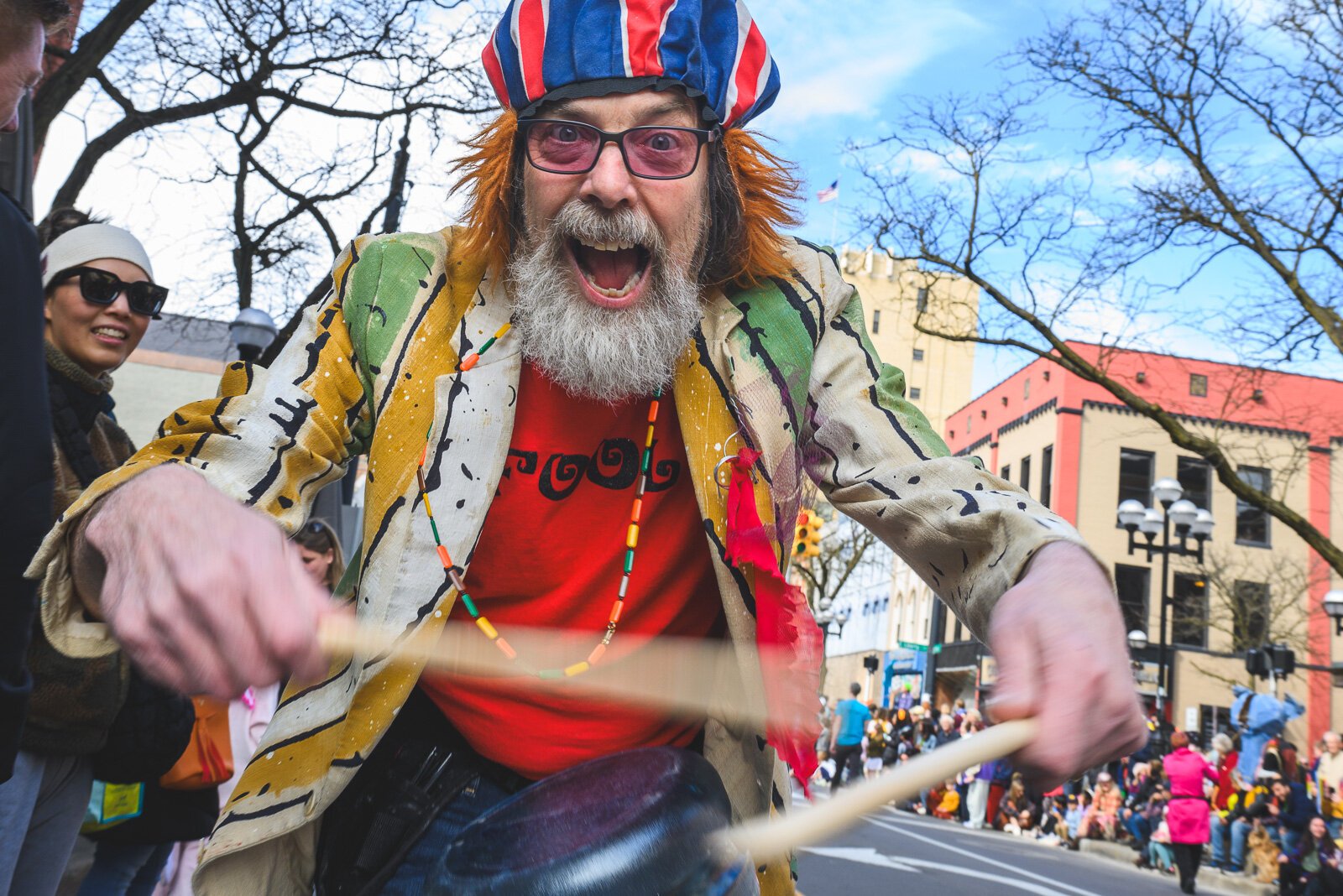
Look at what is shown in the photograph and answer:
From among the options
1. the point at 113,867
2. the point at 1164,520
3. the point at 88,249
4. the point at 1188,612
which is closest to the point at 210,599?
the point at 88,249

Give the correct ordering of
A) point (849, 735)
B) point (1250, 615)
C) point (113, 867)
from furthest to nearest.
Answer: point (1250, 615)
point (849, 735)
point (113, 867)

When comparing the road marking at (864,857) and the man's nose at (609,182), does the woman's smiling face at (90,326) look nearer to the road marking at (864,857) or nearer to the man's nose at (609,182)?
the man's nose at (609,182)

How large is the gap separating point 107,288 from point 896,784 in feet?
8.96

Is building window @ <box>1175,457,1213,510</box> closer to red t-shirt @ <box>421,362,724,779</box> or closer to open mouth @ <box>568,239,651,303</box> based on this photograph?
open mouth @ <box>568,239,651,303</box>

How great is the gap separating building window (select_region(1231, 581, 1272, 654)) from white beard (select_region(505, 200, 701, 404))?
1034 inches

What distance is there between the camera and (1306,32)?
10.4m

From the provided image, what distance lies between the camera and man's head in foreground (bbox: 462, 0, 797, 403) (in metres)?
1.85

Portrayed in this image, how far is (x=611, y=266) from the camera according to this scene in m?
1.99

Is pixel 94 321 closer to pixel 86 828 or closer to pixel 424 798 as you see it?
pixel 86 828

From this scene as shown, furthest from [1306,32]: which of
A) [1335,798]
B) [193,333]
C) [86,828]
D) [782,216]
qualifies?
[193,333]

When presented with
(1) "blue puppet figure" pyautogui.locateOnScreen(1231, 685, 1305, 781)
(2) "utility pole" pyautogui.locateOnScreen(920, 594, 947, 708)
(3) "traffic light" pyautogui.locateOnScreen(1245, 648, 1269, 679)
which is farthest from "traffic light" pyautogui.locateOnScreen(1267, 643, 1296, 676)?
(2) "utility pole" pyautogui.locateOnScreen(920, 594, 947, 708)

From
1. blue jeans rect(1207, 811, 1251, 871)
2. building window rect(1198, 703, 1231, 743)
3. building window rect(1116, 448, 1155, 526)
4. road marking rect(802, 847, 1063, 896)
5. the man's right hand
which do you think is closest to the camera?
the man's right hand

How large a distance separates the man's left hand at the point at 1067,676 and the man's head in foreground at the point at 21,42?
1.70 meters

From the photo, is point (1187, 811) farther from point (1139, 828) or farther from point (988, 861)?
point (1139, 828)
